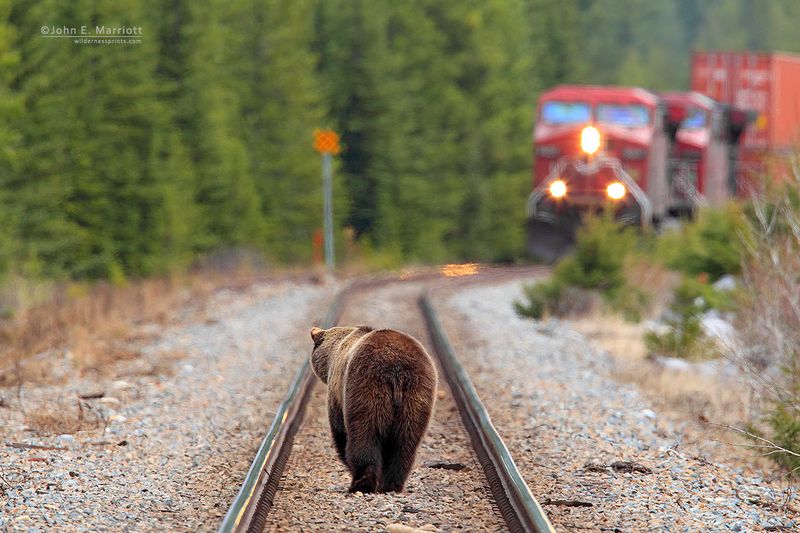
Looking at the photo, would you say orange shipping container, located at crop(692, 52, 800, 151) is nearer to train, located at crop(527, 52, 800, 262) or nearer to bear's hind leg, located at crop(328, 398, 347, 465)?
train, located at crop(527, 52, 800, 262)

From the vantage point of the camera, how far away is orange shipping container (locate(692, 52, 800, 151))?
29.6 m

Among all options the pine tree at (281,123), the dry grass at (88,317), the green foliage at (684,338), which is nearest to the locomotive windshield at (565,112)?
the dry grass at (88,317)

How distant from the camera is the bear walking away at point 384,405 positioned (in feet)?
22.3

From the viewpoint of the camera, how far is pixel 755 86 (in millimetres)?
29875

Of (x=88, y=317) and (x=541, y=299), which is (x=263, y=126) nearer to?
(x=541, y=299)

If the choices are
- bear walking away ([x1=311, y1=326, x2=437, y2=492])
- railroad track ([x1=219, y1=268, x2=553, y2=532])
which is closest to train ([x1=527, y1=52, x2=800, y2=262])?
railroad track ([x1=219, y1=268, x2=553, y2=532])

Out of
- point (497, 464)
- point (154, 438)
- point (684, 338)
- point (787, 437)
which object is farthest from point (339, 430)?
point (684, 338)

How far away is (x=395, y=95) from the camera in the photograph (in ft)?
128

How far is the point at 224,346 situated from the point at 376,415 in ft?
27.8

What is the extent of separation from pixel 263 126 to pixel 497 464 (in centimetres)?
2888

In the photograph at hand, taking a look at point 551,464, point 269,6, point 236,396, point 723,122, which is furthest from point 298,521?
point 269,6

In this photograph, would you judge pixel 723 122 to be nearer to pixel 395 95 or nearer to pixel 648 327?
pixel 648 327

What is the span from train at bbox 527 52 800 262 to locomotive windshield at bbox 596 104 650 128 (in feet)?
0.08

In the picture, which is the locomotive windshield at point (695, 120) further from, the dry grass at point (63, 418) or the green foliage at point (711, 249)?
the dry grass at point (63, 418)
